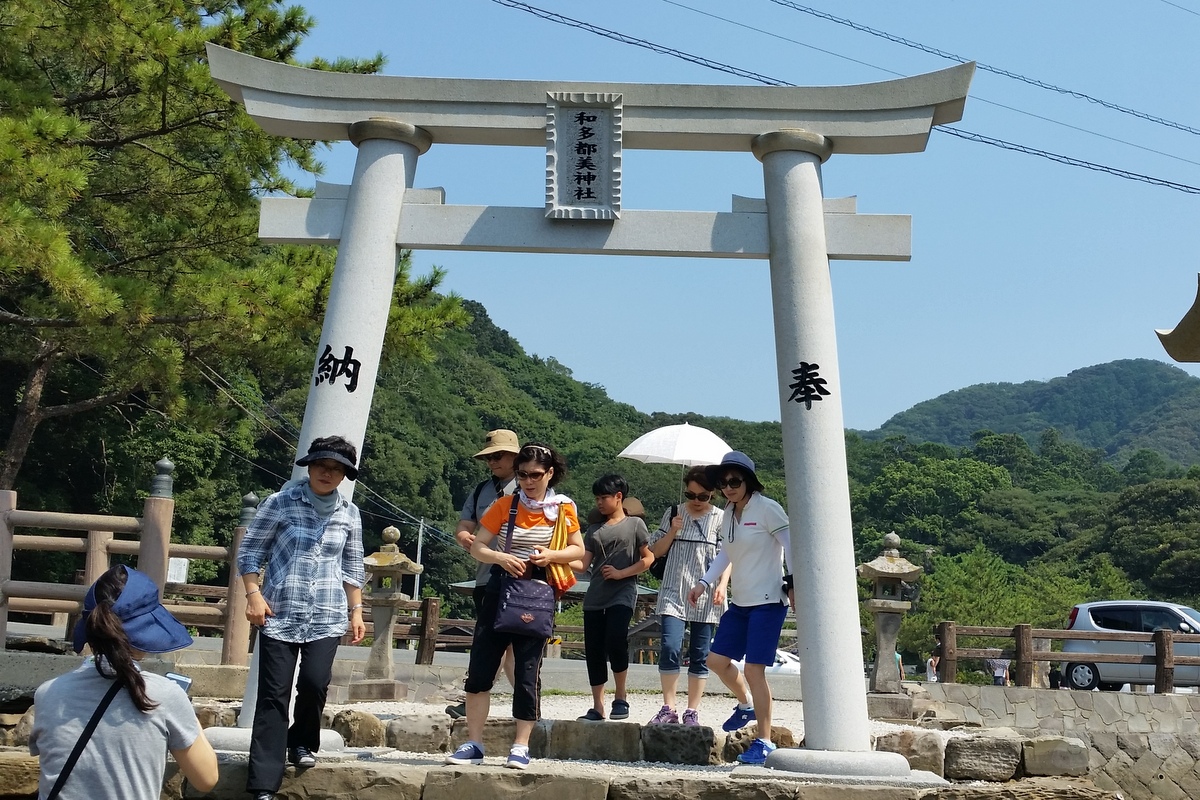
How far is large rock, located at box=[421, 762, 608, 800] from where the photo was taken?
5.34 meters

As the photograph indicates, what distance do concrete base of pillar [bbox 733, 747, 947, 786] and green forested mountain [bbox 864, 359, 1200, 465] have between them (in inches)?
5459

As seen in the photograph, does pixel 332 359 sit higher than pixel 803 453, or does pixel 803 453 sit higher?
pixel 332 359

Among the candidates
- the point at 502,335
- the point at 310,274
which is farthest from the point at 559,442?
the point at 310,274

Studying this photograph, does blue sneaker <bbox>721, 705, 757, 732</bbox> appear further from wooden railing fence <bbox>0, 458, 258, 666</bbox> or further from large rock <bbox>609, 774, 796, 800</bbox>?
wooden railing fence <bbox>0, 458, 258, 666</bbox>

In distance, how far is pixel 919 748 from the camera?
7.29m

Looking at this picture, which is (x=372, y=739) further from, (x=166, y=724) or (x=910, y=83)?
(x=910, y=83)

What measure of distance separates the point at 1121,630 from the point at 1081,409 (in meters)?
151

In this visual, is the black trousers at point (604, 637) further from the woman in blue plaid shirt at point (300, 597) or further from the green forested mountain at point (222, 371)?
the green forested mountain at point (222, 371)

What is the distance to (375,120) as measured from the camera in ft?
23.5

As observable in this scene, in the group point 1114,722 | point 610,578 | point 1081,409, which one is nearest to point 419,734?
point 610,578

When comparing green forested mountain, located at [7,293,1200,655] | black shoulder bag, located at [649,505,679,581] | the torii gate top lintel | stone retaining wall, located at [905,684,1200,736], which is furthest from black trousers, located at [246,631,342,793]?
stone retaining wall, located at [905,684,1200,736]

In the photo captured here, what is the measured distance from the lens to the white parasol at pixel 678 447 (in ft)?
34.1

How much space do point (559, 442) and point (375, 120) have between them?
5189cm

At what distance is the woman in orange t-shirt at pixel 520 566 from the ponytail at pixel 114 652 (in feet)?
8.62
